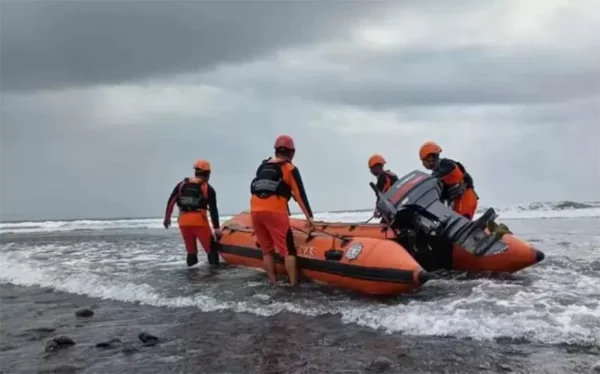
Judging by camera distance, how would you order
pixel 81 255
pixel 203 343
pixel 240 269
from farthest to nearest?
pixel 81 255 < pixel 240 269 < pixel 203 343

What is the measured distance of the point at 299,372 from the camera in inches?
148

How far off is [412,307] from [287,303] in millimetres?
1369

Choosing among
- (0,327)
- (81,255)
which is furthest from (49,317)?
(81,255)

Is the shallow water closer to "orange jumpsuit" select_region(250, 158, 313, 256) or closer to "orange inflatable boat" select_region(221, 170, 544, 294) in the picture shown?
"orange inflatable boat" select_region(221, 170, 544, 294)

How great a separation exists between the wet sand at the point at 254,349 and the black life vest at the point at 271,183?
80.9 inches

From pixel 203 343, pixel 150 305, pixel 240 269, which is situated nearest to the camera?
pixel 203 343

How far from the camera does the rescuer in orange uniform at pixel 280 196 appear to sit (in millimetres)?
7398

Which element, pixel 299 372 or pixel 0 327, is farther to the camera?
pixel 0 327

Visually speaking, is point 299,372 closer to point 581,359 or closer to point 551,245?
point 581,359

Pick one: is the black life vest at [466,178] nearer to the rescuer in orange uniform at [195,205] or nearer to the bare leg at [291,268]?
the bare leg at [291,268]

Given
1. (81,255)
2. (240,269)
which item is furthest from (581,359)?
(81,255)

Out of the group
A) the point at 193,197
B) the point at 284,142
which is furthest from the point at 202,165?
the point at 284,142

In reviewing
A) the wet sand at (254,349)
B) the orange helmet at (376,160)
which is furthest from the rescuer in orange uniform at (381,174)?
the wet sand at (254,349)

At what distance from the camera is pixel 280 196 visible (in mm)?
7402
